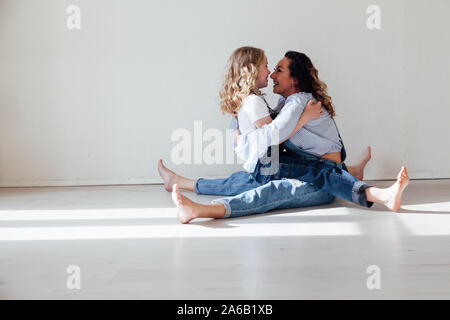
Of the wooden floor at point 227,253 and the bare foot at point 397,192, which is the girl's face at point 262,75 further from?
the bare foot at point 397,192

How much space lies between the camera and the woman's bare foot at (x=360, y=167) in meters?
2.88

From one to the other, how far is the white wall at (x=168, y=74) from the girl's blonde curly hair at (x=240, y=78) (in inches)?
32.7

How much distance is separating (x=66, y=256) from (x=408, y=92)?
2.63 metres

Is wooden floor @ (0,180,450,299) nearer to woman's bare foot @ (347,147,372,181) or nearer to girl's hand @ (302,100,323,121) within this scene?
girl's hand @ (302,100,323,121)

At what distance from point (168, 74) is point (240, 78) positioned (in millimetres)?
1003

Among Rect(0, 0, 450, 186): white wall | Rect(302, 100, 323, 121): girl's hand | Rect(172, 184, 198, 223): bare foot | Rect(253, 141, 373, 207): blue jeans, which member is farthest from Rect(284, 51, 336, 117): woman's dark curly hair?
Rect(172, 184, 198, 223): bare foot

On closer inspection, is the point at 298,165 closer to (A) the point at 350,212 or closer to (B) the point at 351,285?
(A) the point at 350,212

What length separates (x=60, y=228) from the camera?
185 cm

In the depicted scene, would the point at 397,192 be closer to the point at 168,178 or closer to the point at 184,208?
the point at 184,208

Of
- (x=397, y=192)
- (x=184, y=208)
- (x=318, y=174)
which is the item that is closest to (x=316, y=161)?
(x=318, y=174)

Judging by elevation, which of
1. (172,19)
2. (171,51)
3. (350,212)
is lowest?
(350,212)

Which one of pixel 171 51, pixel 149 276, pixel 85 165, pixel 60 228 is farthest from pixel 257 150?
pixel 85 165

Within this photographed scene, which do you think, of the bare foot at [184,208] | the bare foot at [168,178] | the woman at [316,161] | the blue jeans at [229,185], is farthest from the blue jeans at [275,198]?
the bare foot at [168,178]

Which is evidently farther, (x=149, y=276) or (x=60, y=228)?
(x=60, y=228)
